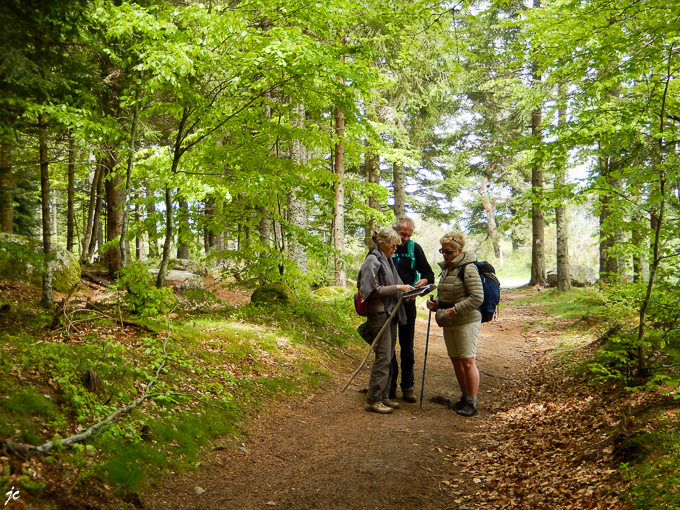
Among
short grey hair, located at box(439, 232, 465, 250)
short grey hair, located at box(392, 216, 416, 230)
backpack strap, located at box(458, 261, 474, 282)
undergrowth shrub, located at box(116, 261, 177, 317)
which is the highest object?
short grey hair, located at box(392, 216, 416, 230)

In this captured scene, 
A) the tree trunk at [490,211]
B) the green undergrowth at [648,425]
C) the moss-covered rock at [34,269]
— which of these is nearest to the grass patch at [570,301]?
the green undergrowth at [648,425]

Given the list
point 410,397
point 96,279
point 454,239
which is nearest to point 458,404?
point 410,397

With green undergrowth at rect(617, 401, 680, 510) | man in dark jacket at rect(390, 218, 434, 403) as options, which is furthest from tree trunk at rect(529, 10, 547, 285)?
green undergrowth at rect(617, 401, 680, 510)

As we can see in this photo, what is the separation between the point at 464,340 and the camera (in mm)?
5602

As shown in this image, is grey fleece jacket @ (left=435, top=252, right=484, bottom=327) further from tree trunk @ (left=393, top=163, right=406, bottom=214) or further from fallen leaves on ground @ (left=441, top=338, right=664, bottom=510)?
tree trunk @ (left=393, top=163, right=406, bottom=214)

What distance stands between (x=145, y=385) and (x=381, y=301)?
Result: 9.61ft

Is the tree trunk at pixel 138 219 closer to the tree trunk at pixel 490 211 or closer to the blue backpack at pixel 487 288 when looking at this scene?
the blue backpack at pixel 487 288

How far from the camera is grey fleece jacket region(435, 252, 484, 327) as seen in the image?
543cm

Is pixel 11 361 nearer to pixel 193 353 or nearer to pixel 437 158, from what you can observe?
pixel 193 353

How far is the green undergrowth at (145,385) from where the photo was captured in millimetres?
3188

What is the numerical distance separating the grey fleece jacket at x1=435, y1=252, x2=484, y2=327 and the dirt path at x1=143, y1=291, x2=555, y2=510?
125cm

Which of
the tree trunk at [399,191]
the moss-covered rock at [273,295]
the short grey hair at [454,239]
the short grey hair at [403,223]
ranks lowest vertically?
the moss-covered rock at [273,295]

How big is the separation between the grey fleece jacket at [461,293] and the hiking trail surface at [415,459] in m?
1.25

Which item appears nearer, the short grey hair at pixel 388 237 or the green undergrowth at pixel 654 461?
the green undergrowth at pixel 654 461
